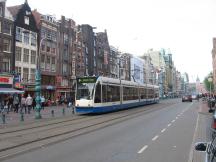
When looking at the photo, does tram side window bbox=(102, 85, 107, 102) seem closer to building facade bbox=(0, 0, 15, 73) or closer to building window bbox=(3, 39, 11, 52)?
building facade bbox=(0, 0, 15, 73)

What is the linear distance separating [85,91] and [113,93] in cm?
483

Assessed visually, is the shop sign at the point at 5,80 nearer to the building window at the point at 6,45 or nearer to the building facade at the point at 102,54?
the building window at the point at 6,45

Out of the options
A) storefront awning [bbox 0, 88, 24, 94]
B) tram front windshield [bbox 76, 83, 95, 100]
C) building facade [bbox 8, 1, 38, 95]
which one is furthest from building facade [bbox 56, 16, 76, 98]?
tram front windshield [bbox 76, 83, 95, 100]

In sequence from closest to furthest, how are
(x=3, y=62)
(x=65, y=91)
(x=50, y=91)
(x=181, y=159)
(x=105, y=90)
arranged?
(x=181, y=159), (x=105, y=90), (x=3, y=62), (x=50, y=91), (x=65, y=91)

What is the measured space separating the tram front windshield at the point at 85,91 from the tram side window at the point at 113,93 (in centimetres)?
305

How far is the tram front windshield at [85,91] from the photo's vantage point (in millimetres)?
30828

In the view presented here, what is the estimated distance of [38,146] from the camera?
1272 centimetres

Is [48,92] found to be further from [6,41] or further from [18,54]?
[6,41]

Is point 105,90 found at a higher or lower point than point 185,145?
higher

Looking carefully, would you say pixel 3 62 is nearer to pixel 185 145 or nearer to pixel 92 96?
pixel 92 96

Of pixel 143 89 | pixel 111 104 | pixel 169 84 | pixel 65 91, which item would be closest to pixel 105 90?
pixel 111 104

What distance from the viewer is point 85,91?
102ft

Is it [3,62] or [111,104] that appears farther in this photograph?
[3,62]

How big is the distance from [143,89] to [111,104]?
1695 cm
